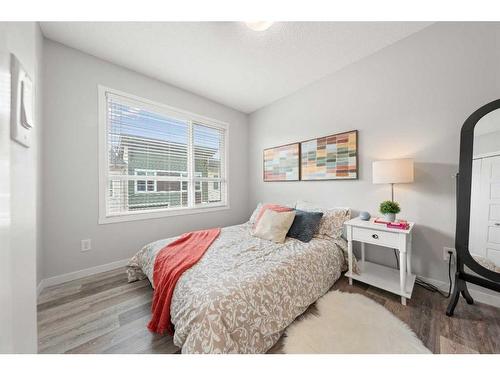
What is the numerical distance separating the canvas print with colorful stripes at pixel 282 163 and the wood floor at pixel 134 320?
5.22 ft

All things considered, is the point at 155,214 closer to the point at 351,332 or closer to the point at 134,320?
the point at 134,320

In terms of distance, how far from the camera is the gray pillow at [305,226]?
1950mm

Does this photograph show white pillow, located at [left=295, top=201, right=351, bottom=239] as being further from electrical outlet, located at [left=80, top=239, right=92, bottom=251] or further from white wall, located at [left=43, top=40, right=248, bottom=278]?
electrical outlet, located at [left=80, top=239, right=92, bottom=251]

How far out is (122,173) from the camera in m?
2.31

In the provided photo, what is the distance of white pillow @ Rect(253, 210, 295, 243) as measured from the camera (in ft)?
6.35

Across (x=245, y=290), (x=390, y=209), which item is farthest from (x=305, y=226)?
(x=245, y=290)

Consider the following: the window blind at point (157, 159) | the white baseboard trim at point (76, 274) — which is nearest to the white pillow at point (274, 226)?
the window blind at point (157, 159)

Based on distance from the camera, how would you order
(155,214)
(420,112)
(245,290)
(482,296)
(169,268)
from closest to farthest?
(245,290) → (169,268) → (482,296) → (420,112) → (155,214)

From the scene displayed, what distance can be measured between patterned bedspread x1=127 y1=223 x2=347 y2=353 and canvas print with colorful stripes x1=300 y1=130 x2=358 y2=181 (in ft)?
3.23

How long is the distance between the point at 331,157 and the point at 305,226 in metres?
1.04

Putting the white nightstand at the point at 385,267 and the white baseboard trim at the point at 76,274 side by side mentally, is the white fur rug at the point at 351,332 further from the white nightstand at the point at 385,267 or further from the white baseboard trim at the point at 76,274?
the white baseboard trim at the point at 76,274

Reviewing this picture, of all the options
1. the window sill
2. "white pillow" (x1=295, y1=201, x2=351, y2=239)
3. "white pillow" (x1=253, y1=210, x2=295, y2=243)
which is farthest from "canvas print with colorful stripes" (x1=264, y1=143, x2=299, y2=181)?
the window sill

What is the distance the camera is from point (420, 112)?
6.04 feet
